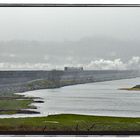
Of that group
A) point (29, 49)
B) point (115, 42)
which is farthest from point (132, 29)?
point (29, 49)

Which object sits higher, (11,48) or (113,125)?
(11,48)

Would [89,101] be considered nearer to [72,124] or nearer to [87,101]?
[87,101]

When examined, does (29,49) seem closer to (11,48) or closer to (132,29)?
(11,48)

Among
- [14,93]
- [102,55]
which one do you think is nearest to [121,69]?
[102,55]

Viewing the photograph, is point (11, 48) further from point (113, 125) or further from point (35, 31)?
point (113, 125)

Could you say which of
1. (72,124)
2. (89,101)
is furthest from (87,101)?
(72,124)

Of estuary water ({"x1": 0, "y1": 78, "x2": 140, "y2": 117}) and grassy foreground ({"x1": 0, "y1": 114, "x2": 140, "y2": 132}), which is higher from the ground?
estuary water ({"x1": 0, "y1": 78, "x2": 140, "y2": 117})
